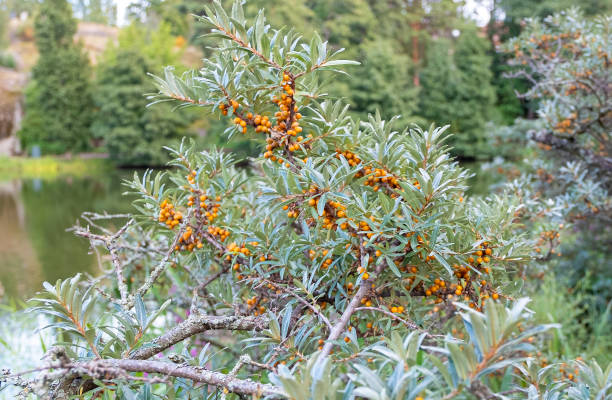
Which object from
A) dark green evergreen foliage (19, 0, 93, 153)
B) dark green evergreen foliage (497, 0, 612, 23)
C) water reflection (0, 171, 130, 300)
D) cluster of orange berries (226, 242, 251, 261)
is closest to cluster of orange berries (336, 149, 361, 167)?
cluster of orange berries (226, 242, 251, 261)

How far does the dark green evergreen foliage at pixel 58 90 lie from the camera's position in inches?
941

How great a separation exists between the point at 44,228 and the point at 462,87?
650 inches

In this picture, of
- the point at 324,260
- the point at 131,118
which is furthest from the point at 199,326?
the point at 131,118

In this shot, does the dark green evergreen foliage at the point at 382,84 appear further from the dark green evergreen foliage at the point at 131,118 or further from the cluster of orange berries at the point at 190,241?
the cluster of orange berries at the point at 190,241

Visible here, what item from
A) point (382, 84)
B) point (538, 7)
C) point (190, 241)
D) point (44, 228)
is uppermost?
point (538, 7)

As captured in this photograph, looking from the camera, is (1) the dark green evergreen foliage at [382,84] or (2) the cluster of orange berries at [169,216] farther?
(1) the dark green evergreen foliage at [382,84]

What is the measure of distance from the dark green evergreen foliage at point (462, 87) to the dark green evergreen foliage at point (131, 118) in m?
11.1

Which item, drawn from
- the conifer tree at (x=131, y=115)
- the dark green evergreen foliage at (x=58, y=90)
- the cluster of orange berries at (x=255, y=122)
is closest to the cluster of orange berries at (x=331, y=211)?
the cluster of orange berries at (x=255, y=122)

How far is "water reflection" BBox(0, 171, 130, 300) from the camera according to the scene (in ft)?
24.3

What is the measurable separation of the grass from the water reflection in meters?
3.16

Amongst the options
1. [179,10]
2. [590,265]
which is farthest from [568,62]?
[179,10]

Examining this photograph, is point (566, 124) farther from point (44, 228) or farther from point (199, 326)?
point (44, 228)

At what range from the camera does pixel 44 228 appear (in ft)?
35.8

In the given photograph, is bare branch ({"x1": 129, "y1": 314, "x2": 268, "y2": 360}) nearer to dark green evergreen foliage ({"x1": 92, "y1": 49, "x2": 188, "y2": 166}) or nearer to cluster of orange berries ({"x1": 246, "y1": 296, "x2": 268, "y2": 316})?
cluster of orange berries ({"x1": 246, "y1": 296, "x2": 268, "y2": 316})
